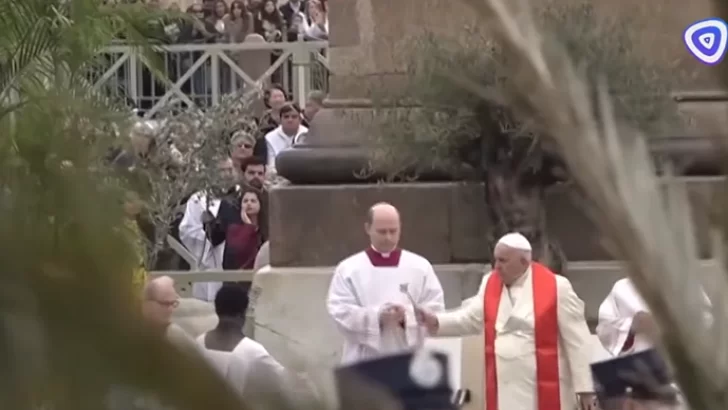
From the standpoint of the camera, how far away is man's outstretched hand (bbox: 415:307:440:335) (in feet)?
23.4

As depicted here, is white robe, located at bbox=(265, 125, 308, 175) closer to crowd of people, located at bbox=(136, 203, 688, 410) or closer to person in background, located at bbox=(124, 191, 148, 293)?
crowd of people, located at bbox=(136, 203, 688, 410)

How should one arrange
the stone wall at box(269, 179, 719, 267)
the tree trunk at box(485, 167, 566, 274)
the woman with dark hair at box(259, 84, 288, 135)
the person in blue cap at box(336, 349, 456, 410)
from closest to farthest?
1. the person in blue cap at box(336, 349, 456, 410)
2. the tree trunk at box(485, 167, 566, 274)
3. the stone wall at box(269, 179, 719, 267)
4. the woman with dark hair at box(259, 84, 288, 135)

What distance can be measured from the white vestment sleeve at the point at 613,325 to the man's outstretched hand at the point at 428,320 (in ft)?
2.37

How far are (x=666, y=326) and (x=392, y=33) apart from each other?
29.9 ft

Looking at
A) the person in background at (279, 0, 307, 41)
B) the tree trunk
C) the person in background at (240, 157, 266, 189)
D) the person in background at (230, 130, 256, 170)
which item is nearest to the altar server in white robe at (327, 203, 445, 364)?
the tree trunk

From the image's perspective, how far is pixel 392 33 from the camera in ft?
32.3

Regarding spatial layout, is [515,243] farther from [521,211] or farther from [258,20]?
[258,20]

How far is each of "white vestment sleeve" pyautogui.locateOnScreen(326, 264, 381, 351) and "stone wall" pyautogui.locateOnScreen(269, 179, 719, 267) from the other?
181cm

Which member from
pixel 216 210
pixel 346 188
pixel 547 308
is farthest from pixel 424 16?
pixel 547 308

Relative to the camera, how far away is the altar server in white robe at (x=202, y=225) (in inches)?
420

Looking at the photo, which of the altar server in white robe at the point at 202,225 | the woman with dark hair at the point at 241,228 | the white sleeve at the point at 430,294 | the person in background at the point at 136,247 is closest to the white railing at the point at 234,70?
the altar server in white robe at the point at 202,225

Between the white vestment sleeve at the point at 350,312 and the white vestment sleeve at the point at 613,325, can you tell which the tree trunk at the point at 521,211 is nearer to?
the white vestment sleeve at the point at 350,312

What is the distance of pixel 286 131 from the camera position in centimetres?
1205

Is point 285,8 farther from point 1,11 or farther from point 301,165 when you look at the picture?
point 1,11
